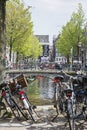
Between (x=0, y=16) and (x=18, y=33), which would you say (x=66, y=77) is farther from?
(x=18, y=33)

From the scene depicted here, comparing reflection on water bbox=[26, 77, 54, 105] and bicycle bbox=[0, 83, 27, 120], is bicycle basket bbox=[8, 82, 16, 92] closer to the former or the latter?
bicycle bbox=[0, 83, 27, 120]

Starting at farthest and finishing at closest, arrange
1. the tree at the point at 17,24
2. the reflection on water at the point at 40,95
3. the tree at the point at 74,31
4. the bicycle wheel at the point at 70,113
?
1. the tree at the point at 74,31
2. the tree at the point at 17,24
3. the reflection on water at the point at 40,95
4. the bicycle wheel at the point at 70,113

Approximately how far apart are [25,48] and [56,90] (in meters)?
38.3

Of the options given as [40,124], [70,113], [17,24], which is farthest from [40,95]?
[17,24]

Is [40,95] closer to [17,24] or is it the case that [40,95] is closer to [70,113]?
[70,113]

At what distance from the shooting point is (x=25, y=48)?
1913 inches

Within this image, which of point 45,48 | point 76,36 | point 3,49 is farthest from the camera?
point 45,48

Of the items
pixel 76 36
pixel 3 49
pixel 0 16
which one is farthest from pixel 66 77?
pixel 76 36

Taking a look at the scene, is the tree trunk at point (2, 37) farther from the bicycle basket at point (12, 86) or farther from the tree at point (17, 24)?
the tree at point (17, 24)

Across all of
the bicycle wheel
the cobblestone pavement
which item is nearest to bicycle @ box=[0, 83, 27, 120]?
the cobblestone pavement

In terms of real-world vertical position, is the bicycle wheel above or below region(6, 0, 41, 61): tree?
below

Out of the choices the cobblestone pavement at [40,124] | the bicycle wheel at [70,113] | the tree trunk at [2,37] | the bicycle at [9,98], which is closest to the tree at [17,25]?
the tree trunk at [2,37]

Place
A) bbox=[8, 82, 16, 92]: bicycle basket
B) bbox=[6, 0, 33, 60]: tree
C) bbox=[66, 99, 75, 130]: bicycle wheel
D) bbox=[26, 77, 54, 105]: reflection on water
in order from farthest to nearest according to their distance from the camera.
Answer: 1. bbox=[6, 0, 33, 60]: tree
2. bbox=[26, 77, 54, 105]: reflection on water
3. bbox=[8, 82, 16, 92]: bicycle basket
4. bbox=[66, 99, 75, 130]: bicycle wheel

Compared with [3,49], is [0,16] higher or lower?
higher
